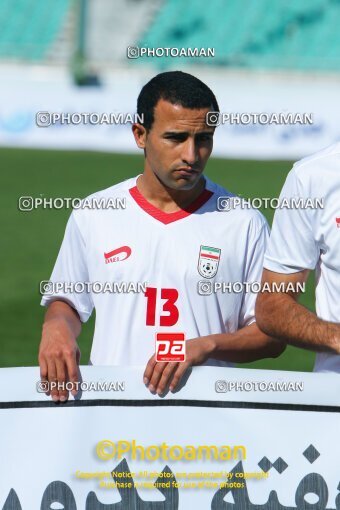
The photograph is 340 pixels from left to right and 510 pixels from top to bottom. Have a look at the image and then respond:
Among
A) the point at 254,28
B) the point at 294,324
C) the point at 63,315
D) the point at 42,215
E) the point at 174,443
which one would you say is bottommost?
the point at 174,443

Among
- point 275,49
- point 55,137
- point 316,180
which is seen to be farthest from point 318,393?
point 275,49

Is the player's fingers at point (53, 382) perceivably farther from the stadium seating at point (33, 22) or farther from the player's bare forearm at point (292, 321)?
the stadium seating at point (33, 22)

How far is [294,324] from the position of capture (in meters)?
3.33

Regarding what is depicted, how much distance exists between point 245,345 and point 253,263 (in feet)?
1.19

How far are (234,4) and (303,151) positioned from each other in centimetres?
1264

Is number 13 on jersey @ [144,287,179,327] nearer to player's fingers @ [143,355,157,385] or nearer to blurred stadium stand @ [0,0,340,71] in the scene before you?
player's fingers @ [143,355,157,385]

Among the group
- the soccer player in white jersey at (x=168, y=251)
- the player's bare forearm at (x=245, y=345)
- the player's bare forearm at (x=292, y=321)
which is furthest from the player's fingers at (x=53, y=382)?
the player's bare forearm at (x=292, y=321)

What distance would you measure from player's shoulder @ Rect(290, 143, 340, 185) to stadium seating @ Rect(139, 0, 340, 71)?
26335 millimetres

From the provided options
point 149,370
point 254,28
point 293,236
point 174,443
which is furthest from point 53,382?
point 254,28

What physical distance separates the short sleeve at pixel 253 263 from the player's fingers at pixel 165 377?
708mm

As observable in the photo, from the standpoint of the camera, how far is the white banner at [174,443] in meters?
3.13

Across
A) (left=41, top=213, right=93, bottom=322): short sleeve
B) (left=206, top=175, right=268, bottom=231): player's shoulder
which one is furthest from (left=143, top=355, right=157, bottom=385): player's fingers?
(left=206, top=175, right=268, bottom=231): player's shoulder

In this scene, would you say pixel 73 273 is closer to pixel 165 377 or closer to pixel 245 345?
pixel 245 345

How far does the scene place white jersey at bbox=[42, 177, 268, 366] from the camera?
3.77m
